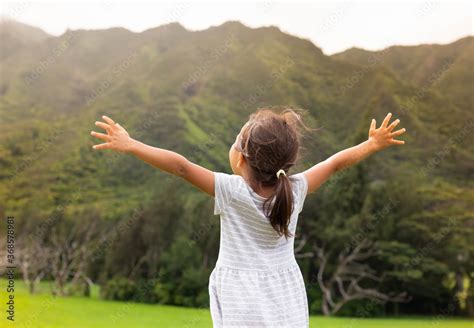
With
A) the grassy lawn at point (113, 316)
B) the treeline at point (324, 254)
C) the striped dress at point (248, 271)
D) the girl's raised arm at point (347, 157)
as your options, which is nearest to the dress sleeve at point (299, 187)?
the girl's raised arm at point (347, 157)

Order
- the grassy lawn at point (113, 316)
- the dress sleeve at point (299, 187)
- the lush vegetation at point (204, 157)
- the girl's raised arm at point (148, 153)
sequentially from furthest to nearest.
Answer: the lush vegetation at point (204, 157) < the grassy lawn at point (113, 316) < the dress sleeve at point (299, 187) < the girl's raised arm at point (148, 153)

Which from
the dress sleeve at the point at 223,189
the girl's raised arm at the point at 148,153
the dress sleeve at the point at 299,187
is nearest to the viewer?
the girl's raised arm at the point at 148,153

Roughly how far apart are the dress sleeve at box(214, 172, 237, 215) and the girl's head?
0.08 meters

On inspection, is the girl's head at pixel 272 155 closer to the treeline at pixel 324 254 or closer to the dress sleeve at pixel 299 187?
the dress sleeve at pixel 299 187

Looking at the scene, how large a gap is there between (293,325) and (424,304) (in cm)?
1268

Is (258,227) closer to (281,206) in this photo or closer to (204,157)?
(281,206)

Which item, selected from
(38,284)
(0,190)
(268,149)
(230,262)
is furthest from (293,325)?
(0,190)

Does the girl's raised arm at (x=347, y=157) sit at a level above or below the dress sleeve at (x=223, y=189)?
above

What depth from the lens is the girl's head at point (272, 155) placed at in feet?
5.53

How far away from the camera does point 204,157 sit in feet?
49.3

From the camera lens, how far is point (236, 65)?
668 inches

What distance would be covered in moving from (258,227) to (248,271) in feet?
0.42

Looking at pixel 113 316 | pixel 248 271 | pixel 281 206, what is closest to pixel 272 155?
pixel 281 206

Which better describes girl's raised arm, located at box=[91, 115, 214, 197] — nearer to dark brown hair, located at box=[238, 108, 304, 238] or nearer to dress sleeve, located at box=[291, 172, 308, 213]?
dark brown hair, located at box=[238, 108, 304, 238]
